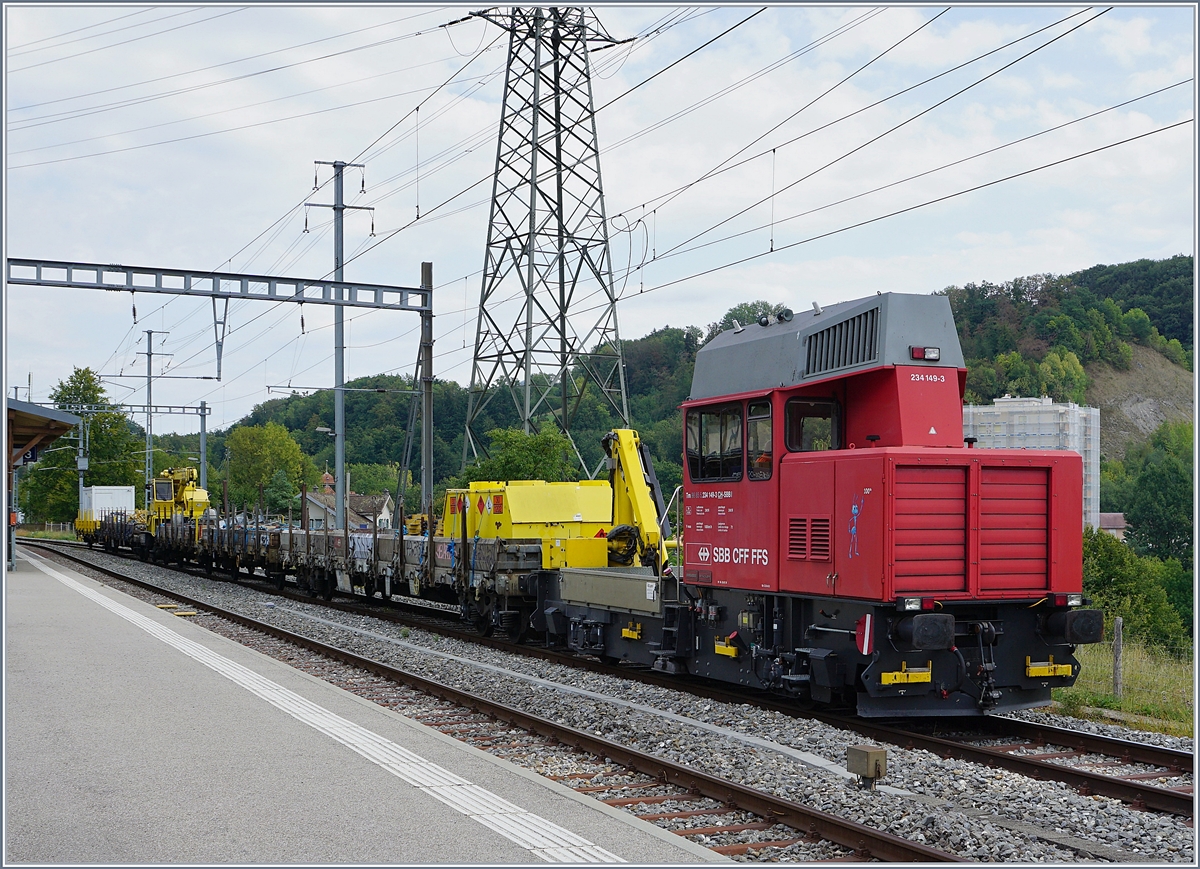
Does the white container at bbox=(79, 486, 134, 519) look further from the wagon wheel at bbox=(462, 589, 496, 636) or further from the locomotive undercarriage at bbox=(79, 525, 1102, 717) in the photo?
the locomotive undercarriage at bbox=(79, 525, 1102, 717)

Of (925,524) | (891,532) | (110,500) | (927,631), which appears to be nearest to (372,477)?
(110,500)

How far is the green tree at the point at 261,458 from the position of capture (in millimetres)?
117312

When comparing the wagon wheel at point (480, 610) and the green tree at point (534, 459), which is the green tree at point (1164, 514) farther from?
the wagon wheel at point (480, 610)

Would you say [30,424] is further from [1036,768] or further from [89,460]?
[89,460]

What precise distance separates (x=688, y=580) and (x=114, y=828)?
714 centimetres

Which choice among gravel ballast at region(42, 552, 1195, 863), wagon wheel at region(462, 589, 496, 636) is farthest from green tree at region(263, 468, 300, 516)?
gravel ballast at region(42, 552, 1195, 863)

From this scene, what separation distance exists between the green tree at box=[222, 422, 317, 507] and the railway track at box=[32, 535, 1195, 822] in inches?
4353

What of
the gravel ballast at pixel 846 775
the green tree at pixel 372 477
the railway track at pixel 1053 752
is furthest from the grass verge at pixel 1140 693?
the green tree at pixel 372 477

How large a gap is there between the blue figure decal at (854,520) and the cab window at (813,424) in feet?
4.09

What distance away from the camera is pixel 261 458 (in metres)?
118

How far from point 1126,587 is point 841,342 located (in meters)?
46.2

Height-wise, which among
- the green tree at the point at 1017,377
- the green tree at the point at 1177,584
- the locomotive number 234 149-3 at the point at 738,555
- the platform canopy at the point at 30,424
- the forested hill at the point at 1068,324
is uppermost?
the forested hill at the point at 1068,324

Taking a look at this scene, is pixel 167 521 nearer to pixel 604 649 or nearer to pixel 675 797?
pixel 604 649

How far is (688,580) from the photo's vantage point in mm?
12359
